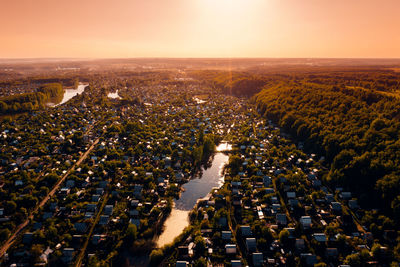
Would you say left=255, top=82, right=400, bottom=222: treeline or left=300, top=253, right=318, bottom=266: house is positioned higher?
left=255, top=82, right=400, bottom=222: treeline

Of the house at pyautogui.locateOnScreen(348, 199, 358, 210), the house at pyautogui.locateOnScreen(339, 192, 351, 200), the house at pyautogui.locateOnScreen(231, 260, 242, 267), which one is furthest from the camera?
the house at pyautogui.locateOnScreen(339, 192, 351, 200)

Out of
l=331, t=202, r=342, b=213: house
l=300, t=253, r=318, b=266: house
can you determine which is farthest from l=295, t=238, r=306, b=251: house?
l=331, t=202, r=342, b=213: house

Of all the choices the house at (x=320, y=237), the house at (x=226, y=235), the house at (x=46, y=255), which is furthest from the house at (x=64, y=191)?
the house at (x=320, y=237)

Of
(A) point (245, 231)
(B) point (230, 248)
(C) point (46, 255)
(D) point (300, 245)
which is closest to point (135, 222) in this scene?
(C) point (46, 255)

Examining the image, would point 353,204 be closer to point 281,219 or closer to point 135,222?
point 281,219

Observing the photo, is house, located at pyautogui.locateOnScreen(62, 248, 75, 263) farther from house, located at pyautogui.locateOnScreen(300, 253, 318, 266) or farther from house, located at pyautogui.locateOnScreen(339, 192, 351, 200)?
house, located at pyautogui.locateOnScreen(339, 192, 351, 200)

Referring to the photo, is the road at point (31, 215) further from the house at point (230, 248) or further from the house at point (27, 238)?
the house at point (230, 248)
